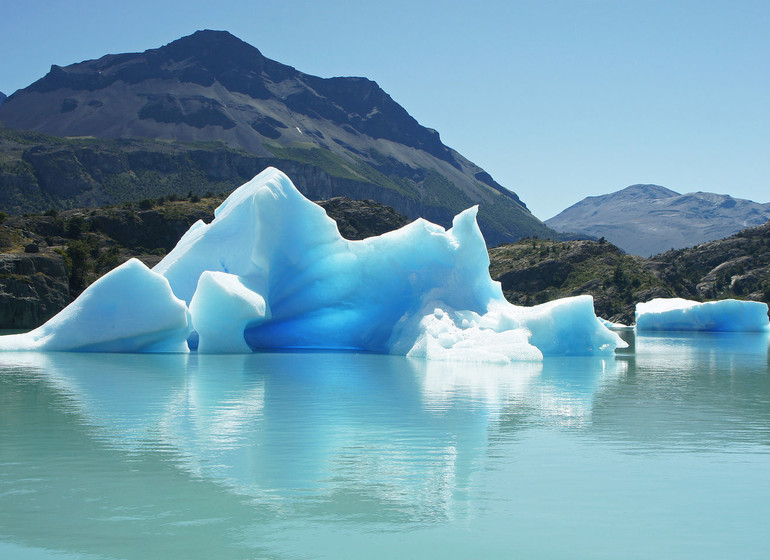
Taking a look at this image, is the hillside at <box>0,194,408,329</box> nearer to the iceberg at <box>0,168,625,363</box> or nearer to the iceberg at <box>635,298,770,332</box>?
the iceberg at <box>0,168,625,363</box>

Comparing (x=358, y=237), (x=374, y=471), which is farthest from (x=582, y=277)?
(x=374, y=471)

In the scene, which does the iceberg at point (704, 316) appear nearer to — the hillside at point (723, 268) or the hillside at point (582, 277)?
the hillside at point (582, 277)

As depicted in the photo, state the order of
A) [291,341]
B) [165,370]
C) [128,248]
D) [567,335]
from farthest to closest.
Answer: [128,248] < [291,341] < [567,335] < [165,370]

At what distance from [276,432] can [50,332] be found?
1359 centimetres

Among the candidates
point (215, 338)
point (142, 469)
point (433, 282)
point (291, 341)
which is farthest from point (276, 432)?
point (291, 341)

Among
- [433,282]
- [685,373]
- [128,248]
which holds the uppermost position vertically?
[128,248]

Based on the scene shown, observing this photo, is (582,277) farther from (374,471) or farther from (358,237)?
(374,471)

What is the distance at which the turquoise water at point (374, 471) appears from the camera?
6117 mm

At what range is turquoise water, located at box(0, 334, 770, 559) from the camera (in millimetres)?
6117

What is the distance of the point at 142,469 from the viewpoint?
8.12 meters

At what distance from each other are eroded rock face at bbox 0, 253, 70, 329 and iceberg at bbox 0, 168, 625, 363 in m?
15.0

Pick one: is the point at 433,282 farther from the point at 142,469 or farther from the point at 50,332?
the point at 142,469

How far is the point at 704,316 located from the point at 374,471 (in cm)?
5579

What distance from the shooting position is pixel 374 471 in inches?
325
